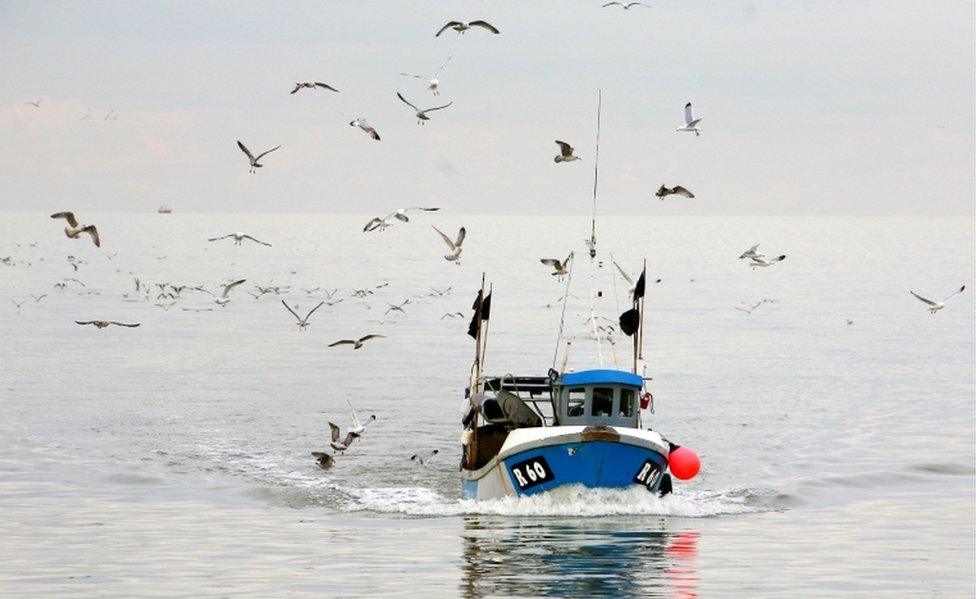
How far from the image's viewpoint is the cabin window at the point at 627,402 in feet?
104

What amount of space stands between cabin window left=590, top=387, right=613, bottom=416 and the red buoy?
1.58 meters

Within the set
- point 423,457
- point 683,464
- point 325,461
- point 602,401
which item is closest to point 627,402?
point 602,401

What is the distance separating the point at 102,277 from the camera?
125 meters

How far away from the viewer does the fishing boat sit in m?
29.9

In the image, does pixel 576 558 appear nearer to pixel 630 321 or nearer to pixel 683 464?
pixel 683 464

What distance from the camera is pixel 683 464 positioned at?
103 ft

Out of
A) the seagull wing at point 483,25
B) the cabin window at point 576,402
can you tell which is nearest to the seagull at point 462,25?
the seagull wing at point 483,25

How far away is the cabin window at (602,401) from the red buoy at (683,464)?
1.58 metres

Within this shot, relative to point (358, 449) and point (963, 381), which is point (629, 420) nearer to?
point (358, 449)

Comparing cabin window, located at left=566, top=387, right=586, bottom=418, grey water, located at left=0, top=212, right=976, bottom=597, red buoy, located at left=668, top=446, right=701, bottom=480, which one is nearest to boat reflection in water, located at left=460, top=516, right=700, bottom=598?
grey water, located at left=0, top=212, right=976, bottom=597

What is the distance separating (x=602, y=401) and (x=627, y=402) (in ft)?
1.70

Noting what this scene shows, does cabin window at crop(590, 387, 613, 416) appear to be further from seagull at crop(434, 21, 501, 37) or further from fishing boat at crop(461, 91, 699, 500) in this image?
seagull at crop(434, 21, 501, 37)

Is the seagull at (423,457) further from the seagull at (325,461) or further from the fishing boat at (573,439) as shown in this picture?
the fishing boat at (573,439)

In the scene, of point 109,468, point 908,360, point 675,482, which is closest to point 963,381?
point 908,360
